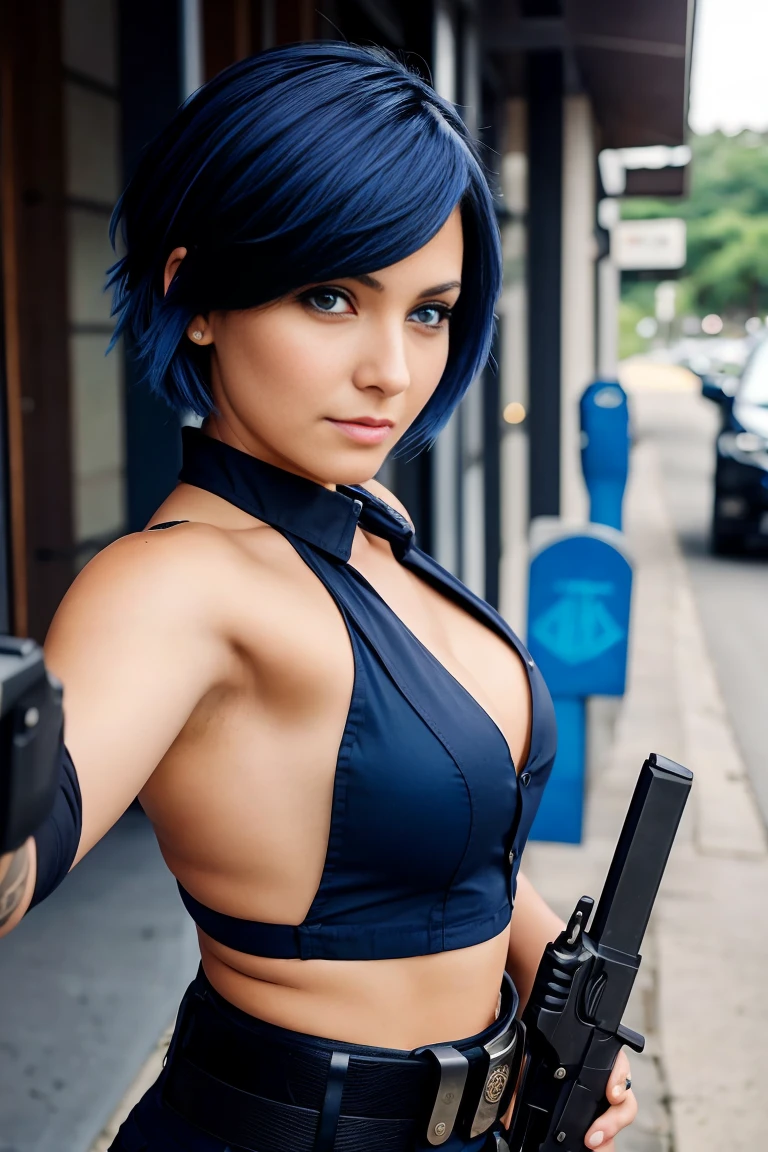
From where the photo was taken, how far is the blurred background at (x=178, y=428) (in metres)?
3.03

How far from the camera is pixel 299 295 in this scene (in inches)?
46.0

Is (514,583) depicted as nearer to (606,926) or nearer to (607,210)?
(606,926)

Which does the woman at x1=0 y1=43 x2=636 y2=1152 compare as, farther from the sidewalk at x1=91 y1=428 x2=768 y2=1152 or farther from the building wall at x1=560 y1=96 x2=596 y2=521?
the building wall at x1=560 y1=96 x2=596 y2=521

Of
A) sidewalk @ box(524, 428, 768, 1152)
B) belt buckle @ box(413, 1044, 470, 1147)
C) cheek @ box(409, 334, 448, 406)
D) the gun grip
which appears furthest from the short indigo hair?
sidewalk @ box(524, 428, 768, 1152)

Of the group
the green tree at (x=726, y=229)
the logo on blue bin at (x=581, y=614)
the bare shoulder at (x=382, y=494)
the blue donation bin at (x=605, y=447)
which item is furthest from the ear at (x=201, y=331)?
the green tree at (x=726, y=229)

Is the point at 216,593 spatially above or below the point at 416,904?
above

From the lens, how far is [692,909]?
4.15 metres

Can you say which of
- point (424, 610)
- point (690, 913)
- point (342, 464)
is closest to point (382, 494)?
point (424, 610)

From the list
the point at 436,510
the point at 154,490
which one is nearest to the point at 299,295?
the point at 154,490

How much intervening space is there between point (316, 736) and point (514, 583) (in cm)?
801

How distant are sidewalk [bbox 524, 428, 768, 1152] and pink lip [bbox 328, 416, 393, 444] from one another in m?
2.17

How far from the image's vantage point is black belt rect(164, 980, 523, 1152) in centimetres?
117

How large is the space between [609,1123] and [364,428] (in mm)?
775

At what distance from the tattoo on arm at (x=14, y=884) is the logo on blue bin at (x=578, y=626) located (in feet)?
10.2
